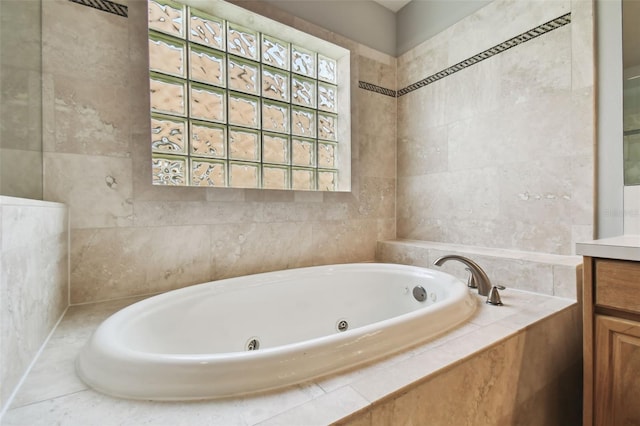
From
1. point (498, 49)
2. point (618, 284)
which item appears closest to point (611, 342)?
point (618, 284)

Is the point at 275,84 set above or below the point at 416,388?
above

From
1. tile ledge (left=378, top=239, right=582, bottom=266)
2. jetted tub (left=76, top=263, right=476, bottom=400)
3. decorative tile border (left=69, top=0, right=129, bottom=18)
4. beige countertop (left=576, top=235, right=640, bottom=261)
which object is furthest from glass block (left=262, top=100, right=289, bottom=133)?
beige countertop (left=576, top=235, right=640, bottom=261)

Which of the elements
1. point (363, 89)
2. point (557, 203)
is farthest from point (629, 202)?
point (363, 89)

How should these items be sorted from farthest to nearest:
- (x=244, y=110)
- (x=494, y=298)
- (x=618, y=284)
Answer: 1. (x=244, y=110)
2. (x=494, y=298)
3. (x=618, y=284)

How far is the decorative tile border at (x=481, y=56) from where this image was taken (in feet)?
4.78

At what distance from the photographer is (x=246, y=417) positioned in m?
0.56

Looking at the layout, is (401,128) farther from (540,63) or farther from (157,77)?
(157,77)

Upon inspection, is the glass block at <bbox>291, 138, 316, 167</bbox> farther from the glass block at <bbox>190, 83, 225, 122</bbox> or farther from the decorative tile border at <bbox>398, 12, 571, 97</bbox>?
the decorative tile border at <bbox>398, 12, 571, 97</bbox>

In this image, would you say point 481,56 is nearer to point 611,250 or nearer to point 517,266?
point 517,266

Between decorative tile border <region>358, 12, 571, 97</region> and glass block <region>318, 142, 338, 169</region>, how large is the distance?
0.49 metres

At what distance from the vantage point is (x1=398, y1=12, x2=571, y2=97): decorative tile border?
1446 millimetres

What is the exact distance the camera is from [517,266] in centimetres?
141

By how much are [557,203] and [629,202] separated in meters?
0.25

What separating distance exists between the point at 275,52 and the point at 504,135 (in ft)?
4.92
